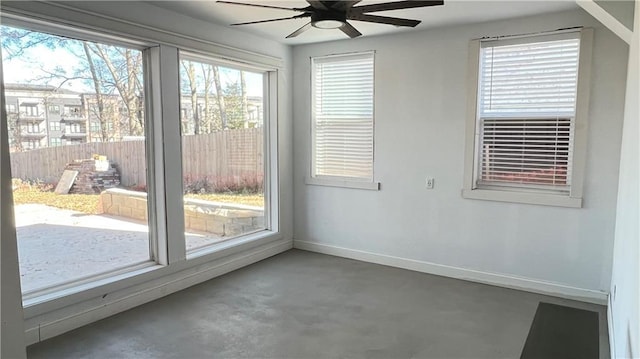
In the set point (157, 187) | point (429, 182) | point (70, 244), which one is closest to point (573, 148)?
point (429, 182)

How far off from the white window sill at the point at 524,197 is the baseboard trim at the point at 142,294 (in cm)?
248

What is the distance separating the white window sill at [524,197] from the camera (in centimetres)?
385

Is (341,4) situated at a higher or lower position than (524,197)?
higher

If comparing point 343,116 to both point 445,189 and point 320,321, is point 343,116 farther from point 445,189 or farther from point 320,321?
point 320,321

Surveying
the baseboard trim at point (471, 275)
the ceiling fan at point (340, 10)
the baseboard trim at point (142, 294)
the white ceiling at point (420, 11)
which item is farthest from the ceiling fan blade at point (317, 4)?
the baseboard trim at point (471, 275)

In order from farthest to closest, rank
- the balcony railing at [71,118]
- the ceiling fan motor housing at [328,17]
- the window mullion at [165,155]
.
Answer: the window mullion at [165,155] < the balcony railing at [71,118] < the ceiling fan motor housing at [328,17]

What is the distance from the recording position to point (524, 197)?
159 inches

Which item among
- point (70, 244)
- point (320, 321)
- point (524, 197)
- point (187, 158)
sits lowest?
point (320, 321)

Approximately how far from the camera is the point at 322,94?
525cm

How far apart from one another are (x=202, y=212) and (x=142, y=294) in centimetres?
104

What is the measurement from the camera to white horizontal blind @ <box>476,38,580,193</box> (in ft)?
12.6

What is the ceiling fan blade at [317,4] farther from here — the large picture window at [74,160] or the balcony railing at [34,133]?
the balcony railing at [34,133]

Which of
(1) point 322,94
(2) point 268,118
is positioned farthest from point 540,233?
(2) point 268,118

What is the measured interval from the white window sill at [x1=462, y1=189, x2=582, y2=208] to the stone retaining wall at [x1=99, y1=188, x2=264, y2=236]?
250cm
